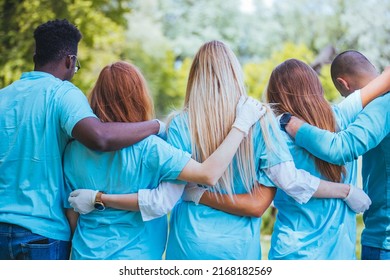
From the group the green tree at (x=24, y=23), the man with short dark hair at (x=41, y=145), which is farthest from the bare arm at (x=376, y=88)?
the green tree at (x=24, y=23)

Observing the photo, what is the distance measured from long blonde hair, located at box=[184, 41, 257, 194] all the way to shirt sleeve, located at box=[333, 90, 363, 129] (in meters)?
0.53

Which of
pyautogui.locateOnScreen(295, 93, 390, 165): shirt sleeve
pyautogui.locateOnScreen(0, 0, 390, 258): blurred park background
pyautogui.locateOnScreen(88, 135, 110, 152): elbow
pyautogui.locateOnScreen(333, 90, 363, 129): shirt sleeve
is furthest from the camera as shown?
pyautogui.locateOnScreen(0, 0, 390, 258): blurred park background

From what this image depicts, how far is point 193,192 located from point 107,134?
477 mm

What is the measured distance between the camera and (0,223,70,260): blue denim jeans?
2576 millimetres

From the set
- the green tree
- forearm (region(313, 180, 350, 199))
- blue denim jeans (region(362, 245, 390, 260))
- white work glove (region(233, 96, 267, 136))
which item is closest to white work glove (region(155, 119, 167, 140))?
white work glove (region(233, 96, 267, 136))

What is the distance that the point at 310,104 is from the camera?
2.85 m

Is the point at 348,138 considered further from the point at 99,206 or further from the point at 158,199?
the point at 99,206

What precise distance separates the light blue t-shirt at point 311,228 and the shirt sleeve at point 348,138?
0.11m

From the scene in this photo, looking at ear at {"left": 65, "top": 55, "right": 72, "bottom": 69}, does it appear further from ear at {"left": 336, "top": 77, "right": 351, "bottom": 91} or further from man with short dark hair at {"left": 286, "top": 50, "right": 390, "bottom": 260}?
ear at {"left": 336, "top": 77, "right": 351, "bottom": 91}

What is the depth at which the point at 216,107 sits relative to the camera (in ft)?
8.81

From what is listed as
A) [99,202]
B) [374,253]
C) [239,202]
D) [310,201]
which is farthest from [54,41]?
[374,253]

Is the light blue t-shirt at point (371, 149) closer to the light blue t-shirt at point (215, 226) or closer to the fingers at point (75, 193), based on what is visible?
the light blue t-shirt at point (215, 226)

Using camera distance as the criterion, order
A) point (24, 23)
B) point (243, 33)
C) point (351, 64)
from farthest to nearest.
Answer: point (243, 33) < point (24, 23) < point (351, 64)

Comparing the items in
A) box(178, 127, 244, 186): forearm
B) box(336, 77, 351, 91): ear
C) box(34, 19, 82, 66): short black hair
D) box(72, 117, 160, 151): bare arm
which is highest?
box(34, 19, 82, 66): short black hair
